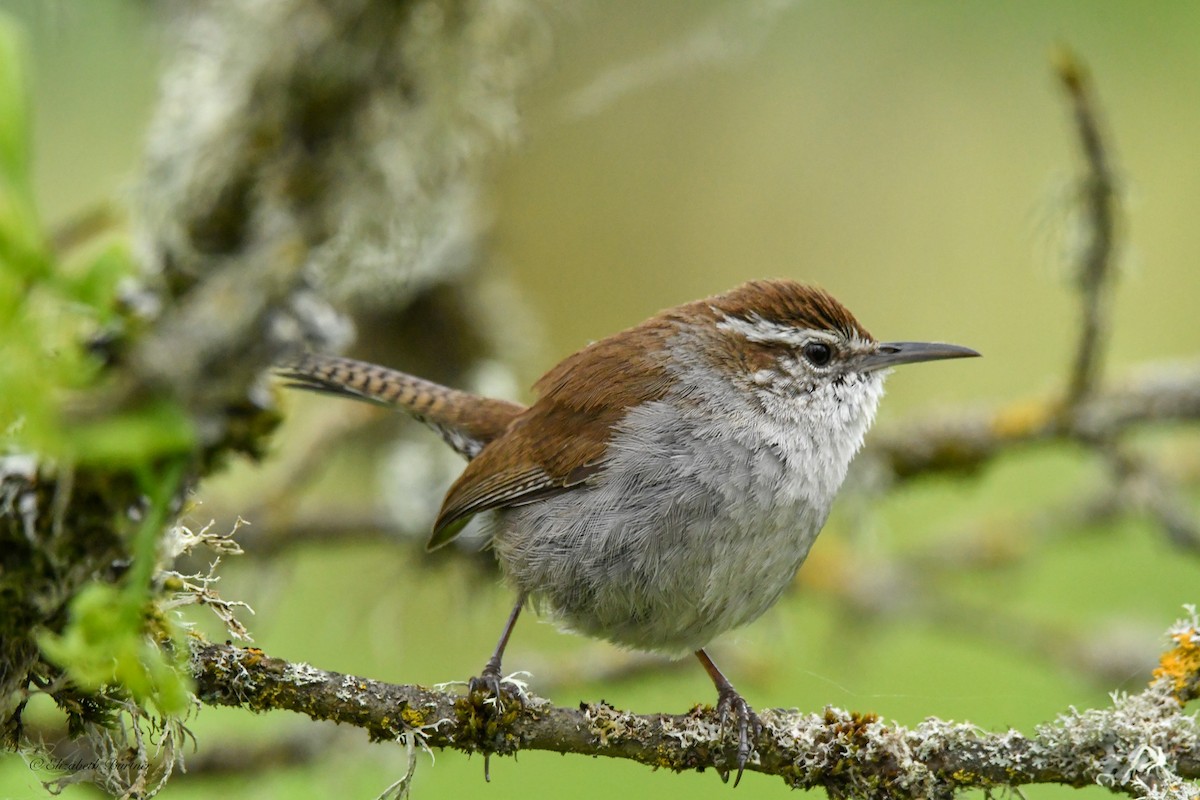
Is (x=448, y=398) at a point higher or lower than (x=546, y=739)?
higher

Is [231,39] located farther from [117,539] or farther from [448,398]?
[117,539]

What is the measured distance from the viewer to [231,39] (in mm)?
3633

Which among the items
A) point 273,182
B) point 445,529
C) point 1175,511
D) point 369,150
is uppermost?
point 1175,511

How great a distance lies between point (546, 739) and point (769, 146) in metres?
5.79

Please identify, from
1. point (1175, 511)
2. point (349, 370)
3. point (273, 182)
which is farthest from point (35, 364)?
point (1175, 511)

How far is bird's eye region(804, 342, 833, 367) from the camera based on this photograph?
3842 mm

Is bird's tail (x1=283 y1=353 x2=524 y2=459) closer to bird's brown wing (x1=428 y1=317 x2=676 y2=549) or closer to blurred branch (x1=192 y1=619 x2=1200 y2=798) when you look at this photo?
bird's brown wing (x1=428 y1=317 x2=676 y2=549)

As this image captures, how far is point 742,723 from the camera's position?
2.82m

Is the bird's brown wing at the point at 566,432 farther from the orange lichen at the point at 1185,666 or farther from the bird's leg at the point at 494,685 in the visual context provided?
the orange lichen at the point at 1185,666

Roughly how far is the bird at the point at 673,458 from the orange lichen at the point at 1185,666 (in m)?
1.00

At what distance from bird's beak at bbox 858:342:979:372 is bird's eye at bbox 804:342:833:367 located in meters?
0.11

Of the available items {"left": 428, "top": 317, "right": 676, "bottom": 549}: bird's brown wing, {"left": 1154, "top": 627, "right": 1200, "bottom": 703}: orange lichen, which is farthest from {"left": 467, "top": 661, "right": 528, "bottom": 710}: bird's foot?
{"left": 1154, "top": 627, "right": 1200, "bottom": 703}: orange lichen

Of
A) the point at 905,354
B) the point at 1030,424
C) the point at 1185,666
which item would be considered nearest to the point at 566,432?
the point at 905,354

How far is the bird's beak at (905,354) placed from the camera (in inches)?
148
